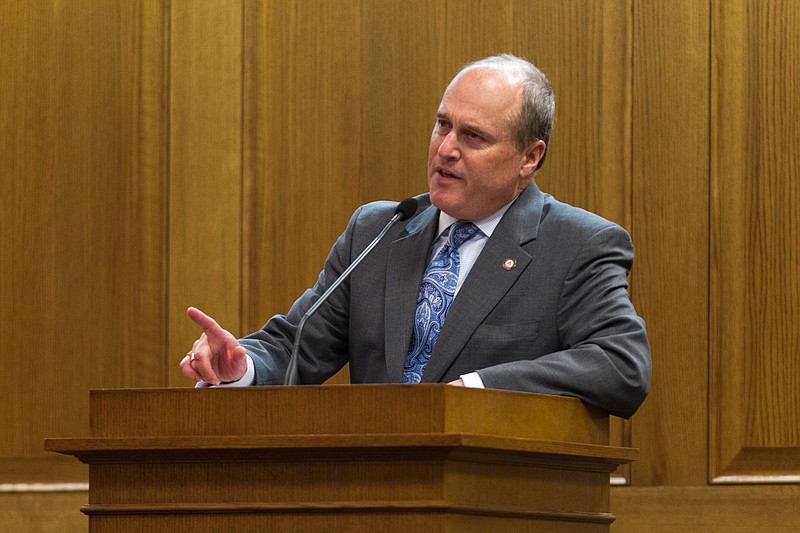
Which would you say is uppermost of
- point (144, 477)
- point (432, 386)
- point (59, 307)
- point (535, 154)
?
point (535, 154)

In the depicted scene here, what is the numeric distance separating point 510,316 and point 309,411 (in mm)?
767

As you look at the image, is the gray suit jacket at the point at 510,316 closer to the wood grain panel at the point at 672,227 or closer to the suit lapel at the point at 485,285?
the suit lapel at the point at 485,285

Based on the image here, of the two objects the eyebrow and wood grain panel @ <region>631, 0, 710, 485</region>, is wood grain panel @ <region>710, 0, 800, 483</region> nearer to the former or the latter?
wood grain panel @ <region>631, 0, 710, 485</region>

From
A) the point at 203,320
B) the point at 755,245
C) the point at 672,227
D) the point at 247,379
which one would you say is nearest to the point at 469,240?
the point at 247,379

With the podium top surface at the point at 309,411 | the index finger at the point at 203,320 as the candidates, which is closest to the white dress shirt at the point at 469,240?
the index finger at the point at 203,320

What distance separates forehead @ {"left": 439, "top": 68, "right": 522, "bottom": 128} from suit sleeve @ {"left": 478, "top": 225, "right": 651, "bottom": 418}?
0.34 m

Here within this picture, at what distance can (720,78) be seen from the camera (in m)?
3.35

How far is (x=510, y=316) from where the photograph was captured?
2490 mm

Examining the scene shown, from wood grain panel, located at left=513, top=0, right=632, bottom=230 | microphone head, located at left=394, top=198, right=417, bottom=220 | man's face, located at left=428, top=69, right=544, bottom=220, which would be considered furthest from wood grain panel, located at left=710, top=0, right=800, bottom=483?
microphone head, located at left=394, top=198, right=417, bottom=220

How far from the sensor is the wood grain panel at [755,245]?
326 centimetres

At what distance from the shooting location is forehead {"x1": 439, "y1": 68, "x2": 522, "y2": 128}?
2.62 metres

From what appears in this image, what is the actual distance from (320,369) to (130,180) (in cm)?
118

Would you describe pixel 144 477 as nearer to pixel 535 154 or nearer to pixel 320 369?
pixel 320 369

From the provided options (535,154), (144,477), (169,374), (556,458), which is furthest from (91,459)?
(169,374)
